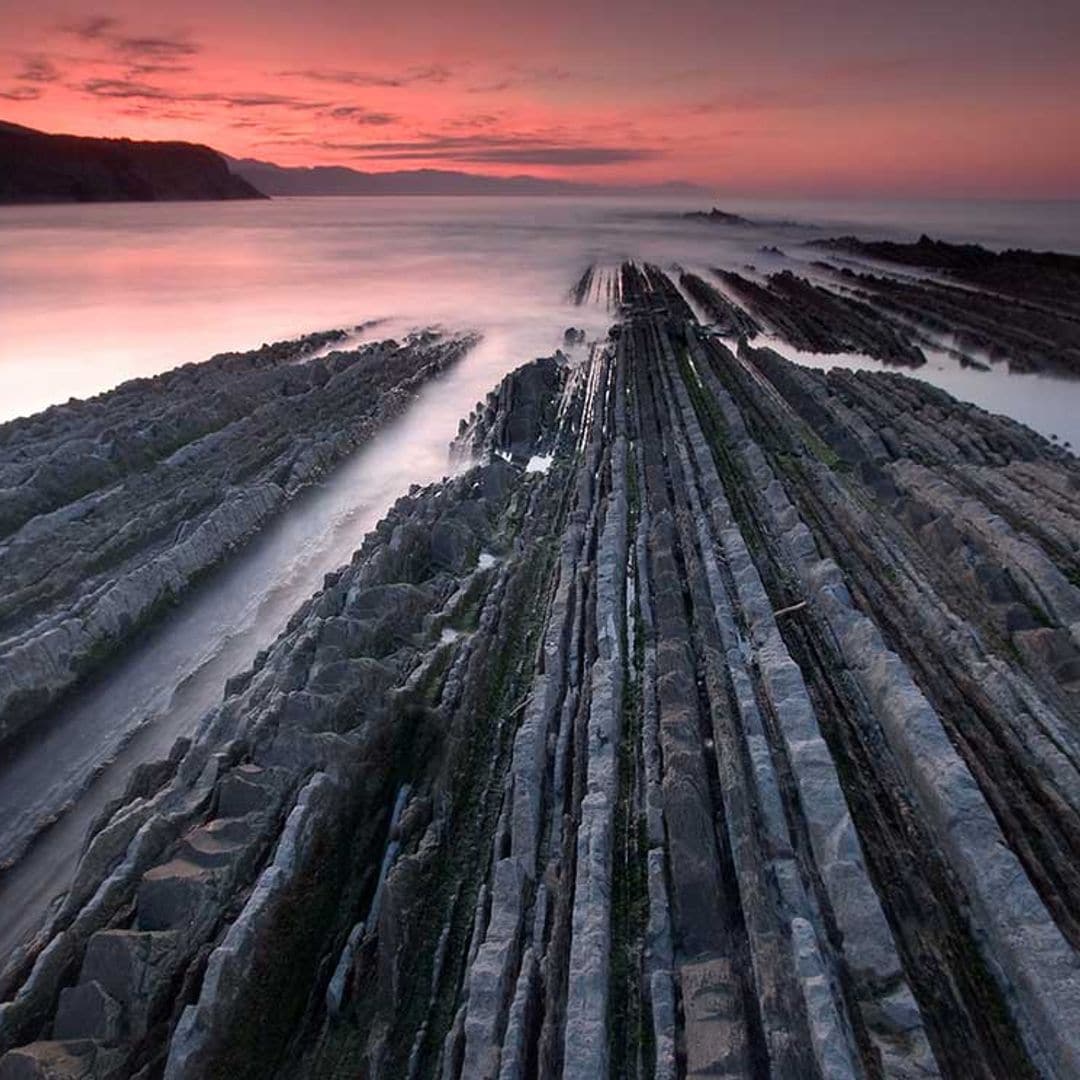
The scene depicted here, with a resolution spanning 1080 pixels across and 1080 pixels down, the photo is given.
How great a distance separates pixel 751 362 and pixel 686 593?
2575 cm

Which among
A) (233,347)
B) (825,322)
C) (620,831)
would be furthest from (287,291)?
(620,831)

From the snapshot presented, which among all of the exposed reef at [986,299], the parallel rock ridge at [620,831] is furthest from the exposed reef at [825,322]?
the parallel rock ridge at [620,831]

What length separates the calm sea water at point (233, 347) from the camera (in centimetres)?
1448

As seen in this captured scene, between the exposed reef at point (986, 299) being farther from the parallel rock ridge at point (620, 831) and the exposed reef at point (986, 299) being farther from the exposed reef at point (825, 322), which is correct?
the parallel rock ridge at point (620, 831)

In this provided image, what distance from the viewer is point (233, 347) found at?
4972 centimetres

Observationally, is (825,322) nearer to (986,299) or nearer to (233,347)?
(986,299)

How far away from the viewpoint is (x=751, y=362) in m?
39.2

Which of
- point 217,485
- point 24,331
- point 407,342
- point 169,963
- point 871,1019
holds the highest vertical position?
point 871,1019

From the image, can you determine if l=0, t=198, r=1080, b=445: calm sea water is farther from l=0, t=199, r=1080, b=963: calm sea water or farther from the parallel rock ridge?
the parallel rock ridge

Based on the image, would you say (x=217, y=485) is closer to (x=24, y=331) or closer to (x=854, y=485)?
(x=854, y=485)

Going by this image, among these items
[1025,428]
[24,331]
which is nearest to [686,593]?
[1025,428]

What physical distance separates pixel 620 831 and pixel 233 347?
153 ft

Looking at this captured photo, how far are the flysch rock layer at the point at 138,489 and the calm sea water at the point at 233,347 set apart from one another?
723mm

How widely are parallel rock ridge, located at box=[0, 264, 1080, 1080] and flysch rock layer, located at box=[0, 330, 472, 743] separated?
14.0ft
